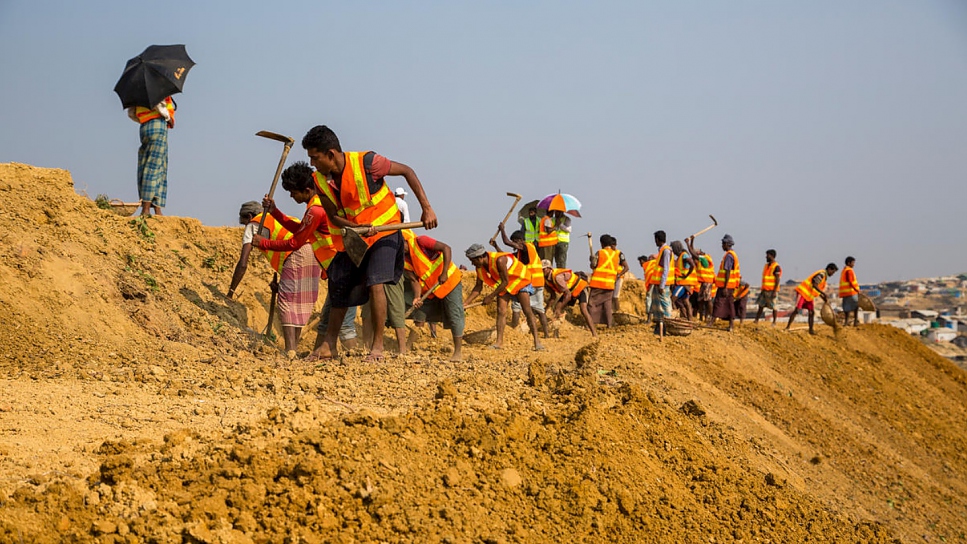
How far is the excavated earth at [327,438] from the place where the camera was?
3.10 m

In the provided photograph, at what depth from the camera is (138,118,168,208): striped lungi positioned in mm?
8875

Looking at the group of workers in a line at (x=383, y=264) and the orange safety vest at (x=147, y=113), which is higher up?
the orange safety vest at (x=147, y=113)

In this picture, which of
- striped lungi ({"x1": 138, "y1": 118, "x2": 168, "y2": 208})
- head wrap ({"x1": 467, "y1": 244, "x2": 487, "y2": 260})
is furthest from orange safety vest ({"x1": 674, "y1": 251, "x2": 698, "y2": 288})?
striped lungi ({"x1": 138, "y1": 118, "x2": 168, "y2": 208})

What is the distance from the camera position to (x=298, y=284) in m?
7.37

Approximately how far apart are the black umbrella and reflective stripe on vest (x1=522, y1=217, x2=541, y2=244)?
6024mm

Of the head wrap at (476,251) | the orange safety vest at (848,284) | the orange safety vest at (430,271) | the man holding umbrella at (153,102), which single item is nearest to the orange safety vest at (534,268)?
the head wrap at (476,251)

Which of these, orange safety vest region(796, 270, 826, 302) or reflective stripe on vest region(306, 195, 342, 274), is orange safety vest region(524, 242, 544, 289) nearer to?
reflective stripe on vest region(306, 195, 342, 274)

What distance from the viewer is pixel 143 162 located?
8930mm

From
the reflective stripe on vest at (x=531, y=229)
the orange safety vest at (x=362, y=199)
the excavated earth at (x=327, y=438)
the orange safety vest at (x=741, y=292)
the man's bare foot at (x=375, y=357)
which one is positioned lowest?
the excavated earth at (x=327, y=438)

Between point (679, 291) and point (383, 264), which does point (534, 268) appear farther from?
point (383, 264)

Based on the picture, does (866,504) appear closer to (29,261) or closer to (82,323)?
(82,323)

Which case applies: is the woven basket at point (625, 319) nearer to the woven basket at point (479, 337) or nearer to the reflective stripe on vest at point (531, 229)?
the reflective stripe on vest at point (531, 229)

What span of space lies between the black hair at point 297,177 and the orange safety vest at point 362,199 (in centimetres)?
125

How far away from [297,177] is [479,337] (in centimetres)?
502
